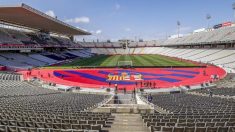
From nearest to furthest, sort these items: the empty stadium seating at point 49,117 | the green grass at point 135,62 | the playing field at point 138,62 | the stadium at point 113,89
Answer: the empty stadium seating at point 49,117 < the stadium at point 113,89 < the green grass at point 135,62 < the playing field at point 138,62

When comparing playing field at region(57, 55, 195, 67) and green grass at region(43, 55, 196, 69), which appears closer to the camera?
green grass at region(43, 55, 196, 69)

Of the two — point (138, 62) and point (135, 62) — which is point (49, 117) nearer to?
point (138, 62)

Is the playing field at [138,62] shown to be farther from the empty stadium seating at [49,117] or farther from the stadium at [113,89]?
the empty stadium seating at [49,117]

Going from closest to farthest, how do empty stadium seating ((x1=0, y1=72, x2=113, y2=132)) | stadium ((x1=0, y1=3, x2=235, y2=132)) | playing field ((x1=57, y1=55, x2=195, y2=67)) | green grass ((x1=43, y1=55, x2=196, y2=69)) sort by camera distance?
empty stadium seating ((x1=0, y1=72, x2=113, y2=132)) < stadium ((x1=0, y1=3, x2=235, y2=132)) < green grass ((x1=43, y1=55, x2=196, y2=69)) < playing field ((x1=57, y1=55, x2=195, y2=67))

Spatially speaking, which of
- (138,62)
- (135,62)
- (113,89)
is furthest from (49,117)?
(135,62)

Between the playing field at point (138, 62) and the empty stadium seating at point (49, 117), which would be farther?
the playing field at point (138, 62)

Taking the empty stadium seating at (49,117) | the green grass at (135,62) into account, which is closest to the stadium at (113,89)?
the empty stadium seating at (49,117)

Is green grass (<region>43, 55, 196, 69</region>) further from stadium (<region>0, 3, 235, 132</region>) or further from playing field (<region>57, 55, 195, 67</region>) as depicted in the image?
stadium (<region>0, 3, 235, 132</region>)

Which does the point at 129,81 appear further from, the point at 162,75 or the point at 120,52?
the point at 120,52

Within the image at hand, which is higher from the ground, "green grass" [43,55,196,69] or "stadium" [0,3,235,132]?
"green grass" [43,55,196,69]

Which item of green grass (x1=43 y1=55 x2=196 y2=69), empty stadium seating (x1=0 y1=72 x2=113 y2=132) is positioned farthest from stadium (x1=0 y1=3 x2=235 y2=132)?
green grass (x1=43 y1=55 x2=196 y2=69)

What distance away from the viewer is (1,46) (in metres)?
58.3

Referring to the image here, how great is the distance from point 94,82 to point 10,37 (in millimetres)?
36393

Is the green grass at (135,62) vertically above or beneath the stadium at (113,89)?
above
